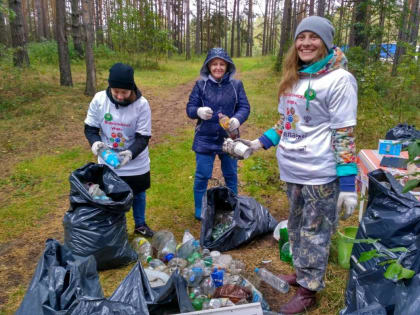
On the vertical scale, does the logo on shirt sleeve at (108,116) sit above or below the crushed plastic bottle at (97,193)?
above

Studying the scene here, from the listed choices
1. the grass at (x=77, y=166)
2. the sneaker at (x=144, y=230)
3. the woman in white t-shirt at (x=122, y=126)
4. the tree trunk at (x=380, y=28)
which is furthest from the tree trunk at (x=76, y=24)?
the sneaker at (x=144, y=230)

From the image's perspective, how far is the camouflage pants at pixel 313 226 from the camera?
7.13ft

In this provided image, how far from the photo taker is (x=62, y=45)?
927 centimetres

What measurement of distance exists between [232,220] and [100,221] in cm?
114

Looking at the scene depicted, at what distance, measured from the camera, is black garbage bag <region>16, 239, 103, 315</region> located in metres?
1.76

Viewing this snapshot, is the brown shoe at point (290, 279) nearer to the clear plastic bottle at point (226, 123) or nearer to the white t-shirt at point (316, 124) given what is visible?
the white t-shirt at point (316, 124)

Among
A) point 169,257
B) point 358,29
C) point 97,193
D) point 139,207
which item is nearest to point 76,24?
point 358,29

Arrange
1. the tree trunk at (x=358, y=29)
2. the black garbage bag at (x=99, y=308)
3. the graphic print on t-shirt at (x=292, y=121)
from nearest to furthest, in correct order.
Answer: the black garbage bag at (x=99, y=308) → the graphic print on t-shirt at (x=292, y=121) → the tree trunk at (x=358, y=29)

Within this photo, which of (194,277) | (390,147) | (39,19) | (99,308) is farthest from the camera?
(39,19)

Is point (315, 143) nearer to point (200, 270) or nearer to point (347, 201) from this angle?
point (347, 201)

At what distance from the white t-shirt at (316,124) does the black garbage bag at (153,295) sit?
3.23 ft

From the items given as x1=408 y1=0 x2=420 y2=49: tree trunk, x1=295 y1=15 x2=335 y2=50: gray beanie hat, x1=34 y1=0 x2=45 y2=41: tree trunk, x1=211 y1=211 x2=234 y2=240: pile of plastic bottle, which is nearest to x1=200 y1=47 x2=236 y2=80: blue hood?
x1=295 y1=15 x2=335 y2=50: gray beanie hat

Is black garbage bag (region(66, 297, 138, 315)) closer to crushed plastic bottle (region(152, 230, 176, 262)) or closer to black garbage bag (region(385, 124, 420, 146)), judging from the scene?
crushed plastic bottle (region(152, 230, 176, 262))

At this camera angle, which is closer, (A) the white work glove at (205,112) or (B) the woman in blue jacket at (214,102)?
(A) the white work glove at (205,112)
